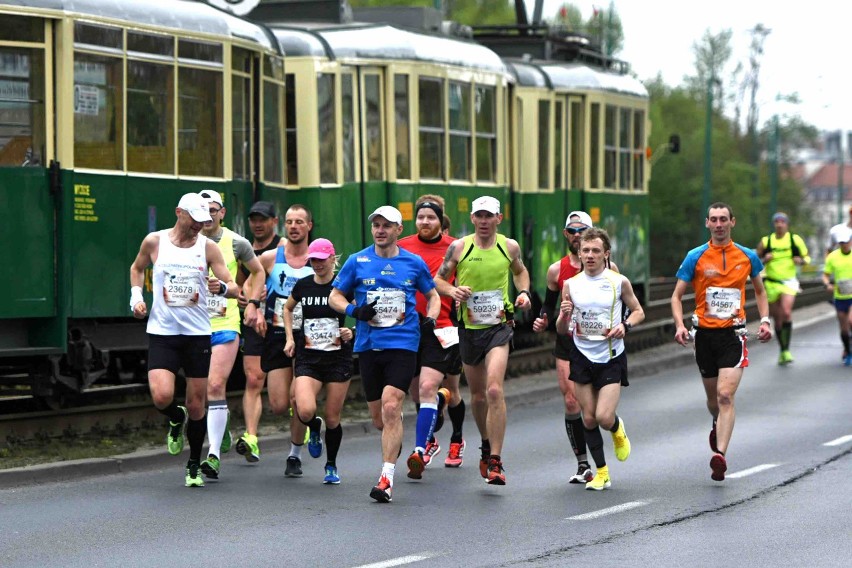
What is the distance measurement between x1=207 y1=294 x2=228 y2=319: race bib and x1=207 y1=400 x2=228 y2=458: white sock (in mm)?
588

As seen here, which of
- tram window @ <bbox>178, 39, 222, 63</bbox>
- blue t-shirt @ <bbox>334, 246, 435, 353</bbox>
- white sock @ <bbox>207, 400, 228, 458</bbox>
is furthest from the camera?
tram window @ <bbox>178, 39, 222, 63</bbox>

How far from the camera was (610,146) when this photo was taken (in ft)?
84.5

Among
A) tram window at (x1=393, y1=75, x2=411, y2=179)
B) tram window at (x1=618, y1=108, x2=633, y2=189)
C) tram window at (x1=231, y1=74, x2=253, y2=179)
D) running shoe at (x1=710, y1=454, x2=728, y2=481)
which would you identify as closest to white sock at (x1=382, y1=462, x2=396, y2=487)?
running shoe at (x1=710, y1=454, x2=728, y2=481)

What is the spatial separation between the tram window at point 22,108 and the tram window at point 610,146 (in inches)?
498

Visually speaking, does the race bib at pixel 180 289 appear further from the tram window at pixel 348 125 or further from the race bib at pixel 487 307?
the tram window at pixel 348 125

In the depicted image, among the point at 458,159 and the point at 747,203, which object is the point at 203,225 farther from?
the point at 747,203

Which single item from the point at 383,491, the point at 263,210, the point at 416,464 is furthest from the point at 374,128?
the point at 383,491

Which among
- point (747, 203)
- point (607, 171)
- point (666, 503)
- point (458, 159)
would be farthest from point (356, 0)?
point (666, 503)

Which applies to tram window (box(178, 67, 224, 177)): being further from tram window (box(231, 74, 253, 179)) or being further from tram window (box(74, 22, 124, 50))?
tram window (box(74, 22, 124, 50))

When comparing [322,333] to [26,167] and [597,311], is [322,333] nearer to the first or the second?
[597,311]

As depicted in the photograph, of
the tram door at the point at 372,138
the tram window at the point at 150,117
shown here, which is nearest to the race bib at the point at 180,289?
the tram window at the point at 150,117

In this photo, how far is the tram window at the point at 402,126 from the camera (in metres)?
18.5

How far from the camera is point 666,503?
35.7ft

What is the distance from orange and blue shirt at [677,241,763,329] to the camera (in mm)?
12102
